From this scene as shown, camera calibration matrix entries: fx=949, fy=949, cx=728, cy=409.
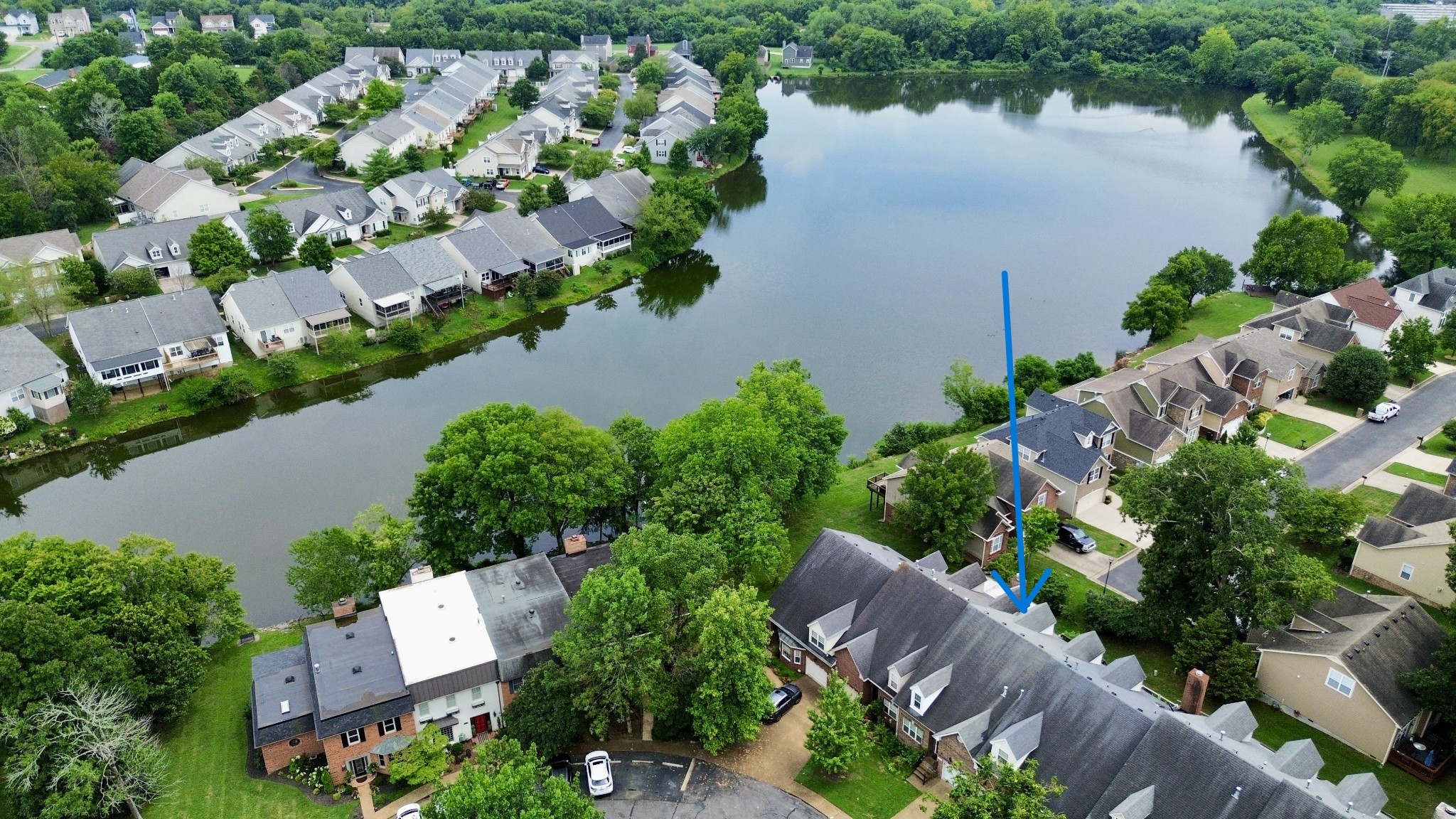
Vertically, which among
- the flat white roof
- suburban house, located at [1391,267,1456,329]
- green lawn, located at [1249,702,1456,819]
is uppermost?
suburban house, located at [1391,267,1456,329]

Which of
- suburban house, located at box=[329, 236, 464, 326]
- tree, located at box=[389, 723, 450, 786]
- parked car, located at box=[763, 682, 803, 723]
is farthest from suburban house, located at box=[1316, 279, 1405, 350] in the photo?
suburban house, located at box=[329, 236, 464, 326]

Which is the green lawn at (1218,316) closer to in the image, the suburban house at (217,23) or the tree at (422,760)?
the tree at (422,760)

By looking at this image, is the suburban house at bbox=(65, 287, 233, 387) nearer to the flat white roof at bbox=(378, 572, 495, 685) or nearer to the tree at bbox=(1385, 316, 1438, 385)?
the flat white roof at bbox=(378, 572, 495, 685)

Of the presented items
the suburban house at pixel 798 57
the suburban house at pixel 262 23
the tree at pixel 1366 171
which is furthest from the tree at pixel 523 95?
the tree at pixel 1366 171

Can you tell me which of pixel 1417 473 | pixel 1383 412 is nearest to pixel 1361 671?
pixel 1417 473

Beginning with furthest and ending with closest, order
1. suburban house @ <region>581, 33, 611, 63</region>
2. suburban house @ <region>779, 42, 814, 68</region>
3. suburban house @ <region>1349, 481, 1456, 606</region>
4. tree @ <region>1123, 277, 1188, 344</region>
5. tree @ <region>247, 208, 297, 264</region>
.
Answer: suburban house @ <region>779, 42, 814, 68</region> → suburban house @ <region>581, 33, 611, 63</region> → tree @ <region>247, 208, 297, 264</region> → tree @ <region>1123, 277, 1188, 344</region> → suburban house @ <region>1349, 481, 1456, 606</region>

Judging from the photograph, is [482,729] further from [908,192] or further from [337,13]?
[337,13]
